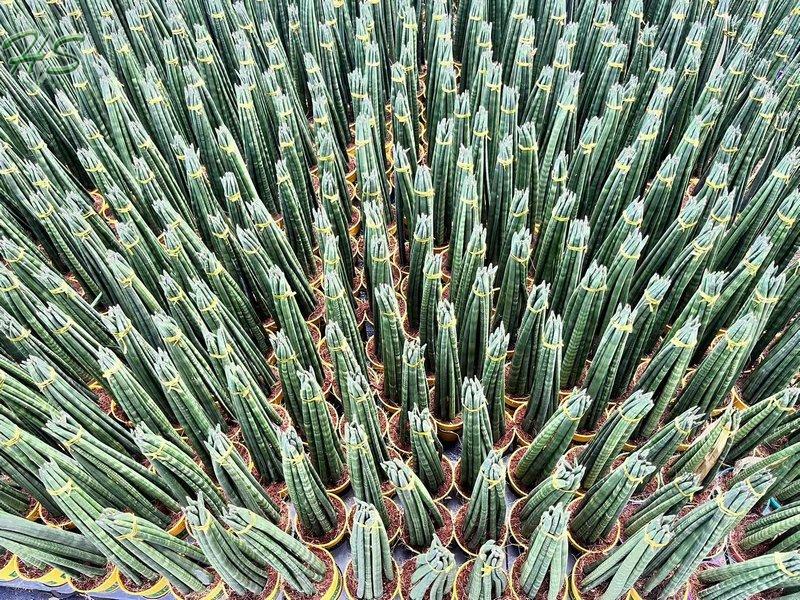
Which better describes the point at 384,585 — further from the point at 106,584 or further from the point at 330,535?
the point at 106,584

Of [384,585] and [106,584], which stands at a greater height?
[384,585]

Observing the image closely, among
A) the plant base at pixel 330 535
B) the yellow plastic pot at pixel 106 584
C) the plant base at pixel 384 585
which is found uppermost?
the plant base at pixel 330 535

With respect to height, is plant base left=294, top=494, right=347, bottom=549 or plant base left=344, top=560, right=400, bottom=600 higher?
plant base left=294, top=494, right=347, bottom=549

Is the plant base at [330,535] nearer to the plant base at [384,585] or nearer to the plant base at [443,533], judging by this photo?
the plant base at [384,585]

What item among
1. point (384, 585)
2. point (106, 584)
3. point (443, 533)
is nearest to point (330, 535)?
point (384, 585)

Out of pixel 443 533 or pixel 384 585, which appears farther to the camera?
pixel 443 533

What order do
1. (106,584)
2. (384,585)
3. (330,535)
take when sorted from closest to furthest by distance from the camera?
1. (384,585)
2. (106,584)
3. (330,535)

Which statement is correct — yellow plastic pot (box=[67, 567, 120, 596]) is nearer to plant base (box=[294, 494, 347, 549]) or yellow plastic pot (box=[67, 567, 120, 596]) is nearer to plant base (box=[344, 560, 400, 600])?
plant base (box=[294, 494, 347, 549])

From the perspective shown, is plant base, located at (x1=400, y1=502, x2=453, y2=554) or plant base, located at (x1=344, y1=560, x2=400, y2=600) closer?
plant base, located at (x1=344, y1=560, x2=400, y2=600)

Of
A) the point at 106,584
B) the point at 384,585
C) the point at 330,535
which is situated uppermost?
the point at 330,535

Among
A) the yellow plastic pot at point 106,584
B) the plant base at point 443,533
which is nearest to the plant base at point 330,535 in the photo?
the plant base at point 443,533

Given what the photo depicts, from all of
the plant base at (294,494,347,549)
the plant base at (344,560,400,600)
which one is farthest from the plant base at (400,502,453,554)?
the plant base at (294,494,347,549)

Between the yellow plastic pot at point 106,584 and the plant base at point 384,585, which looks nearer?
the plant base at point 384,585
